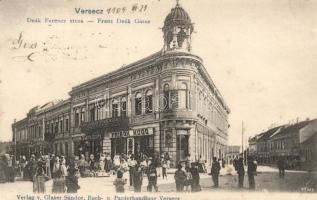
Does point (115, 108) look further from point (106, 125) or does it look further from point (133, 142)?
point (133, 142)

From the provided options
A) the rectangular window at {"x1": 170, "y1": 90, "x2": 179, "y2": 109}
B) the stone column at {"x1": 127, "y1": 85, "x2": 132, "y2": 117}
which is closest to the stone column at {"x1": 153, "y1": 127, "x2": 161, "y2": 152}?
the rectangular window at {"x1": 170, "y1": 90, "x2": 179, "y2": 109}

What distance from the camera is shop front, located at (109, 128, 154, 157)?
18.5m

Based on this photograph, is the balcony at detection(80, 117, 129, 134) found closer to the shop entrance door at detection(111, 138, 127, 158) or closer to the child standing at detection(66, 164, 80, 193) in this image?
the shop entrance door at detection(111, 138, 127, 158)

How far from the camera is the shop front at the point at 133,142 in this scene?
18469 millimetres

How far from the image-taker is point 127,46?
12.9m

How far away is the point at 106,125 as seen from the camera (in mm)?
20359

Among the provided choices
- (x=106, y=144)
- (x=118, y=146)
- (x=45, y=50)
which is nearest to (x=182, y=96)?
(x=118, y=146)

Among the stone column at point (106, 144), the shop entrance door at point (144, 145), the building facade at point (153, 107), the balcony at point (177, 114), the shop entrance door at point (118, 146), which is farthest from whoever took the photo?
the stone column at point (106, 144)

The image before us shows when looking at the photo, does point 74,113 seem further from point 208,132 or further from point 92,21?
point 92,21

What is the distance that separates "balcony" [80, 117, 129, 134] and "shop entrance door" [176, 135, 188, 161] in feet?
9.97

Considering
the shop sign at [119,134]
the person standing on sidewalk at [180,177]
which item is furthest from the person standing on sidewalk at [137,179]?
the shop sign at [119,134]

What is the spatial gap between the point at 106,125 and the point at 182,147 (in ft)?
14.7

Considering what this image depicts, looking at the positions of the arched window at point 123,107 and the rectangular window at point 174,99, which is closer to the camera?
the rectangular window at point 174,99

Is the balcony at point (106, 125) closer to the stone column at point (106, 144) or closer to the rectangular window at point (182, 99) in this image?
the stone column at point (106, 144)
